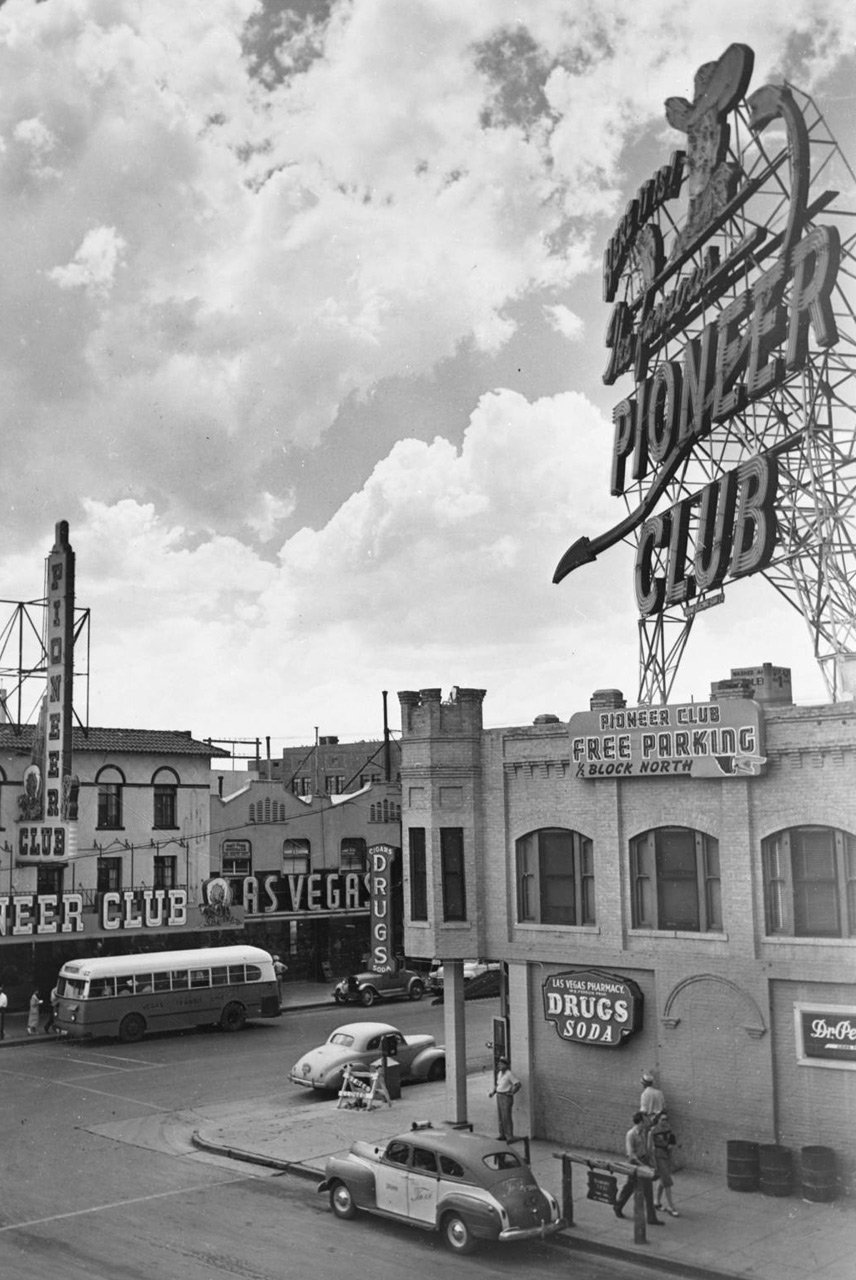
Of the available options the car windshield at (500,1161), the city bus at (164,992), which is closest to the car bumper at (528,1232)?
the car windshield at (500,1161)

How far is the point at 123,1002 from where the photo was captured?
130 ft

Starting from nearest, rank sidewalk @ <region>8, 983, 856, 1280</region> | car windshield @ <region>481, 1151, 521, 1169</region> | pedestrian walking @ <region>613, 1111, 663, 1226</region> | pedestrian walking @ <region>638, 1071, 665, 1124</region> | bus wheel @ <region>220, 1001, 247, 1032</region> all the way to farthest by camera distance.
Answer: sidewalk @ <region>8, 983, 856, 1280</region> < car windshield @ <region>481, 1151, 521, 1169</region> < pedestrian walking @ <region>613, 1111, 663, 1226</region> < pedestrian walking @ <region>638, 1071, 665, 1124</region> < bus wheel @ <region>220, 1001, 247, 1032</region>

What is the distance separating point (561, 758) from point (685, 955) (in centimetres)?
472

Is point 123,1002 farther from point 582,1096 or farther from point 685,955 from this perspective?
point 685,955

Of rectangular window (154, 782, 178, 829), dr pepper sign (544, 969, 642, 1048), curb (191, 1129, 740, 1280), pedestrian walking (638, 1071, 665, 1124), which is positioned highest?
rectangular window (154, 782, 178, 829)

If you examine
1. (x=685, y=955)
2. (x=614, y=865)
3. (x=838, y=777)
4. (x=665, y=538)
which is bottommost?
(x=685, y=955)

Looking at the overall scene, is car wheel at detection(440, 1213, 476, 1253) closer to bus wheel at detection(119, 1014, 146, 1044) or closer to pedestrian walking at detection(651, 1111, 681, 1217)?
pedestrian walking at detection(651, 1111, 681, 1217)

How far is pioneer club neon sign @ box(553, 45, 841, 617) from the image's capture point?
2528 centimetres

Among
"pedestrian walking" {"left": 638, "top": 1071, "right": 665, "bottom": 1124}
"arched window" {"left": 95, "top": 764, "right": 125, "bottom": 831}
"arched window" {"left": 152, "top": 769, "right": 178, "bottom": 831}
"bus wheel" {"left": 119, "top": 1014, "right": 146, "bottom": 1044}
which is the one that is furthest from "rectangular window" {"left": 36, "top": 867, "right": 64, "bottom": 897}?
"pedestrian walking" {"left": 638, "top": 1071, "right": 665, "bottom": 1124}

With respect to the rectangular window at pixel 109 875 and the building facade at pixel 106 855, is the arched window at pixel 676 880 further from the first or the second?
the rectangular window at pixel 109 875

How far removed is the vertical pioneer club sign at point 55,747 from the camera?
44844 millimetres

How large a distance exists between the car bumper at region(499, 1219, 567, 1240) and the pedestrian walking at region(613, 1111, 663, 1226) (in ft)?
5.29

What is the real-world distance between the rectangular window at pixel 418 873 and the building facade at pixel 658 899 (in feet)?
0.14

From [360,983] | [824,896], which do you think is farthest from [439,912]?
[360,983]
